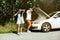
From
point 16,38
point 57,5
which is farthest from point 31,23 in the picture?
point 57,5

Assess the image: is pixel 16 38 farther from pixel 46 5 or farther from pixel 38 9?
pixel 46 5

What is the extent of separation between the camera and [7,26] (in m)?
19.5

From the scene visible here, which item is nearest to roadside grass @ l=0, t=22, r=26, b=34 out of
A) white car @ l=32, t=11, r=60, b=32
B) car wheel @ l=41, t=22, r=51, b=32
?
white car @ l=32, t=11, r=60, b=32

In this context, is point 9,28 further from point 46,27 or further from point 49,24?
point 49,24

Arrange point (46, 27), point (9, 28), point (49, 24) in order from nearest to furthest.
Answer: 1. point (46, 27)
2. point (49, 24)
3. point (9, 28)

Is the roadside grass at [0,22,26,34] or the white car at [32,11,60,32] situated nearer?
the white car at [32,11,60,32]

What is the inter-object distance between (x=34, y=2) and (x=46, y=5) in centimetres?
209

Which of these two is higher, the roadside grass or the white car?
the white car

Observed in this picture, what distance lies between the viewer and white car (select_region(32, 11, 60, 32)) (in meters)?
18.1

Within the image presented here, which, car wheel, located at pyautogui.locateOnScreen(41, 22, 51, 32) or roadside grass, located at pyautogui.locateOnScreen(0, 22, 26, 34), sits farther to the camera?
roadside grass, located at pyautogui.locateOnScreen(0, 22, 26, 34)

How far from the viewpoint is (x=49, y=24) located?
1831 cm

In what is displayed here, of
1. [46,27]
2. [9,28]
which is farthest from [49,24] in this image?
[9,28]

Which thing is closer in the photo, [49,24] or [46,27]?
[46,27]

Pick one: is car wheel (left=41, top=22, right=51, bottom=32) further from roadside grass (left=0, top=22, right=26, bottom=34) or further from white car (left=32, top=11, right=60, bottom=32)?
roadside grass (left=0, top=22, right=26, bottom=34)
